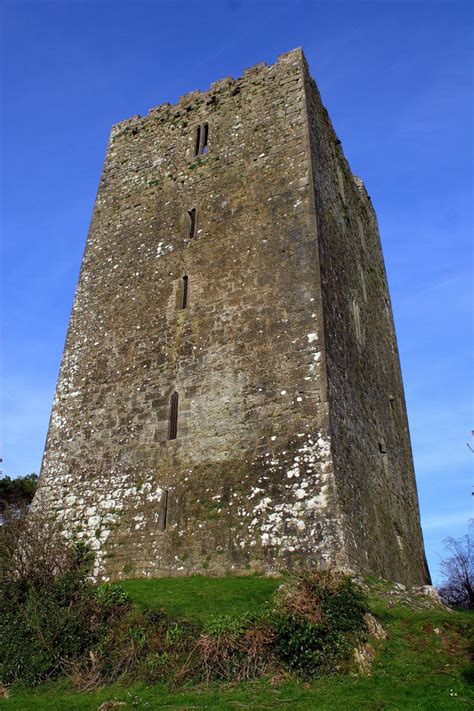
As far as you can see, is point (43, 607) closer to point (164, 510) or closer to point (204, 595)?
point (204, 595)

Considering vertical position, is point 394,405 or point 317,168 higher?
point 317,168

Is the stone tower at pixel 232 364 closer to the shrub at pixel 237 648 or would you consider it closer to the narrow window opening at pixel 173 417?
the narrow window opening at pixel 173 417

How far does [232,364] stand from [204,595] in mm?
5209

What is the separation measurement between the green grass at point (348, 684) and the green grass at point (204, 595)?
0.02 meters

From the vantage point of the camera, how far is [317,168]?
16.0 meters

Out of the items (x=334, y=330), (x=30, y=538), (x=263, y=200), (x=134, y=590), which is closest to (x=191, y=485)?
(x=134, y=590)

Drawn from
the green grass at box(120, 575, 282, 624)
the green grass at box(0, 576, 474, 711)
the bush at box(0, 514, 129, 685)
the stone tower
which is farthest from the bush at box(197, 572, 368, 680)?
the bush at box(0, 514, 129, 685)

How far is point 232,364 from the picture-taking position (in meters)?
14.0

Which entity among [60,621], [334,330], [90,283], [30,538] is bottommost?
[60,621]

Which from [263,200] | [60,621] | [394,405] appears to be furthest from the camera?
[394,405]

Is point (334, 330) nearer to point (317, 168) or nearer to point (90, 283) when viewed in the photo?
point (317, 168)

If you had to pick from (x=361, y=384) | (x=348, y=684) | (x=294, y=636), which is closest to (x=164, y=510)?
(x=294, y=636)

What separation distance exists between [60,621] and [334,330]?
8145mm

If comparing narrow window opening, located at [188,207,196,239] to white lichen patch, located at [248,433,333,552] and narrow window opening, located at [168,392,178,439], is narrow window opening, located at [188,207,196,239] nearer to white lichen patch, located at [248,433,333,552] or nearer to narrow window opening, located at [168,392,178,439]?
narrow window opening, located at [168,392,178,439]
